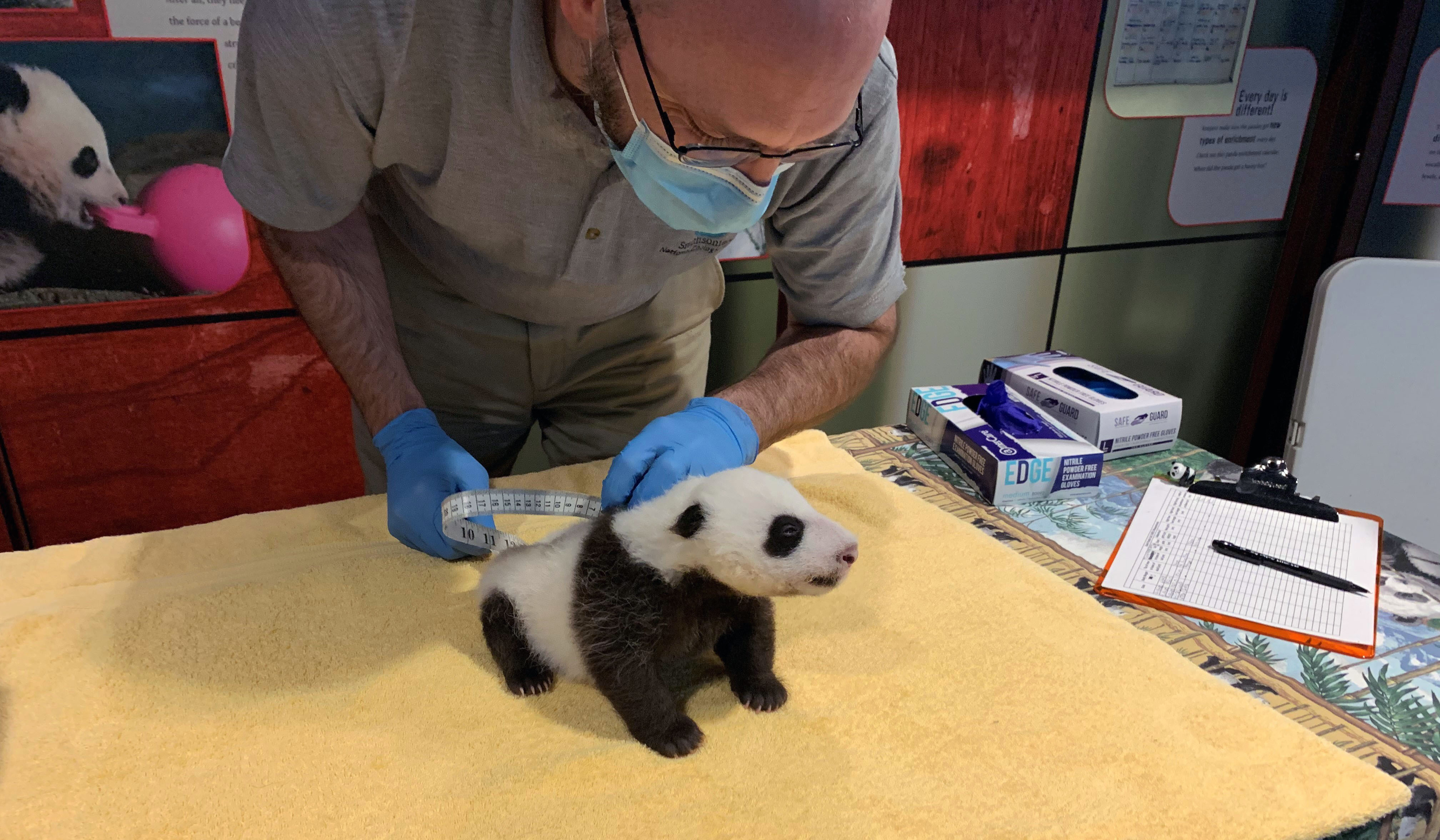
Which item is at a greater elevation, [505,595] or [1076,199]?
[1076,199]

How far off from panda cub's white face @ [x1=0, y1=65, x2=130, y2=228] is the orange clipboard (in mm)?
2133

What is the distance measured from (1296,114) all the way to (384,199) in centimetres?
296

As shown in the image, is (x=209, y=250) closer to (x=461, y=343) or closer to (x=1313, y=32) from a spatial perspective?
(x=461, y=343)

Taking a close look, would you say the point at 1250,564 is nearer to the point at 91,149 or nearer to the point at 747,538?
the point at 747,538

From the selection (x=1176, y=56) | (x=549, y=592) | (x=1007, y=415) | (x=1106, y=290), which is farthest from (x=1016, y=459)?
(x=1176, y=56)

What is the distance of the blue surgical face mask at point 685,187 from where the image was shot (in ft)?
3.22

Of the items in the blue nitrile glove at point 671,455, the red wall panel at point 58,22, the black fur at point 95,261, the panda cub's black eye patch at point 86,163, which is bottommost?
the blue nitrile glove at point 671,455

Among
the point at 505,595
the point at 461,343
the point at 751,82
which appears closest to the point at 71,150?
the point at 461,343

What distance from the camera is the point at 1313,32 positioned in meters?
2.67

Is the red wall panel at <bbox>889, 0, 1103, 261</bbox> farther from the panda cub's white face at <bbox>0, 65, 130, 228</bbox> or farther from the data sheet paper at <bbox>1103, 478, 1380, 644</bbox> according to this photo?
the panda cub's white face at <bbox>0, 65, 130, 228</bbox>

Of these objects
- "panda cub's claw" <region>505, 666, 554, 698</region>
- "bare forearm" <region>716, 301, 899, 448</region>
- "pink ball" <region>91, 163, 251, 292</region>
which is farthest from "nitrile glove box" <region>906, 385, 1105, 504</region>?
"pink ball" <region>91, 163, 251, 292</region>

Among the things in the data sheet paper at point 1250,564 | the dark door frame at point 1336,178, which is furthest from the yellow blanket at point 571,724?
the dark door frame at point 1336,178

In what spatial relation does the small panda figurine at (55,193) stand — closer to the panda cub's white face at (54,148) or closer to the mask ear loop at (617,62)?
the panda cub's white face at (54,148)

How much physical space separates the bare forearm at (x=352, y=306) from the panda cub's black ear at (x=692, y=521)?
0.71m
